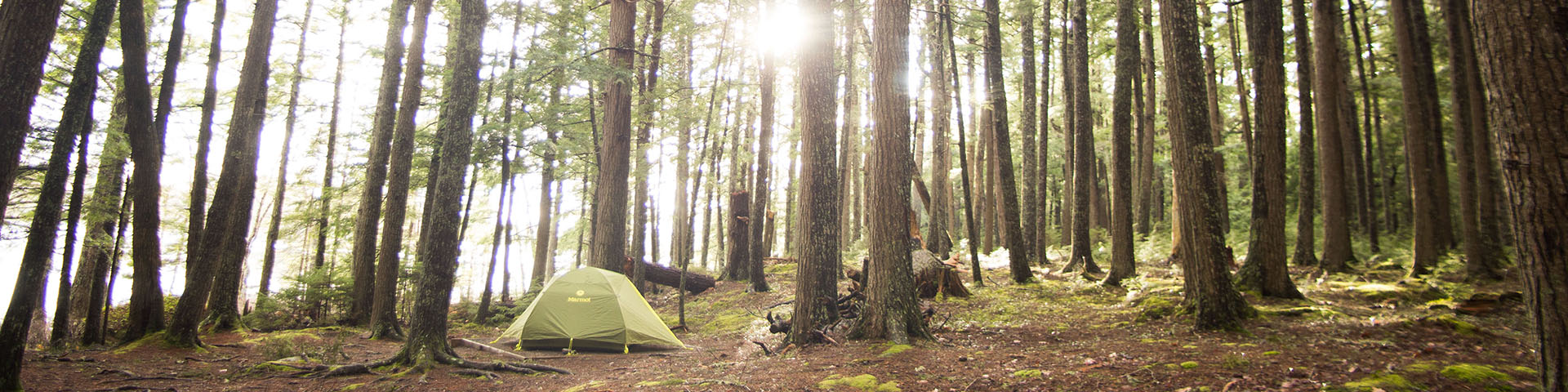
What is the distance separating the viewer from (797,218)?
29.9 ft

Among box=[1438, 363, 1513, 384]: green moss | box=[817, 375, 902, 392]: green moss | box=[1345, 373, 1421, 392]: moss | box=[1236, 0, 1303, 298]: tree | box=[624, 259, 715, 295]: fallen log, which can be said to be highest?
box=[1236, 0, 1303, 298]: tree

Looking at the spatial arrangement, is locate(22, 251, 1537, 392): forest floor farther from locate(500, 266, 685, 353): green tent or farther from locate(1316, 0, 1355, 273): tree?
locate(1316, 0, 1355, 273): tree

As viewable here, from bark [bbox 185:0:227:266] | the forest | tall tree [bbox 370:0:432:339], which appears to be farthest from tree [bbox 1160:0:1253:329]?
bark [bbox 185:0:227:266]

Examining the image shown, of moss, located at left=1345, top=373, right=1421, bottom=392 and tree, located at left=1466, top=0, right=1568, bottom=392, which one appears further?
moss, located at left=1345, top=373, right=1421, bottom=392

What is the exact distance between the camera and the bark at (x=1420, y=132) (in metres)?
10.2

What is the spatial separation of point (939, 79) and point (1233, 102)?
13477mm

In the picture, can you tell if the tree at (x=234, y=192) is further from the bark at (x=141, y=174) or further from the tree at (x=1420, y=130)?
the tree at (x=1420, y=130)

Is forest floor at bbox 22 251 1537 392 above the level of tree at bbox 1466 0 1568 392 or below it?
below

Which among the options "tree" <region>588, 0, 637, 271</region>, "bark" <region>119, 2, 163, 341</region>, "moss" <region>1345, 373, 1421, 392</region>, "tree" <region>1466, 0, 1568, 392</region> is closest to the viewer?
"tree" <region>1466, 0, 1568, 392</region>

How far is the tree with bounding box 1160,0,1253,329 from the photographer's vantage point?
721cm

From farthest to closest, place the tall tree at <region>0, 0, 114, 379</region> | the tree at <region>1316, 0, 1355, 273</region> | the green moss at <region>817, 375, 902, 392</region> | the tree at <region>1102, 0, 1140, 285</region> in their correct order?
the tree at <region>1102, 0, 1140, 285</region> < the tree at <region>1316, 0, 1355, 273</region> < the tall tree at <region>0, 0, 114, 379</region> < the green moss at <region>817, 375, 902, 392</region>

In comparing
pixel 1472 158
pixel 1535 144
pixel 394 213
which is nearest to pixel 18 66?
pixel 394 213

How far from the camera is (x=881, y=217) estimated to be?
768 centimetres

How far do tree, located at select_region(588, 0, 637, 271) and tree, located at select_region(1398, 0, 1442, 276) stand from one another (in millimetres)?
12641
